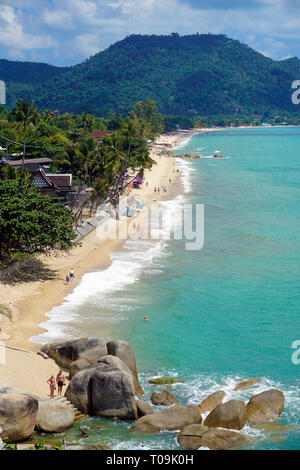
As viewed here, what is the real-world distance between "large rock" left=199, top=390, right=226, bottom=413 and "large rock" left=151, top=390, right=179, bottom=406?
1.06m

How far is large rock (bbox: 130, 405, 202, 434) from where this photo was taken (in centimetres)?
1969

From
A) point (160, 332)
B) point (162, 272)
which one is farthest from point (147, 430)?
point (162, 272)

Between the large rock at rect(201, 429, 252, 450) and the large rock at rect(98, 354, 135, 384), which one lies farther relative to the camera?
the large rock at rect(98, 354, 135, 384)

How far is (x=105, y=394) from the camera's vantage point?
20312 millimetres

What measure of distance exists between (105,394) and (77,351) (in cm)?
373

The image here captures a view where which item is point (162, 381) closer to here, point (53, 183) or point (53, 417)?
point (53, 417)

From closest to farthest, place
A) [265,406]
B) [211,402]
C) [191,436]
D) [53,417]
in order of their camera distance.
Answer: [191,436], [53,417], [265,406], [211,402]

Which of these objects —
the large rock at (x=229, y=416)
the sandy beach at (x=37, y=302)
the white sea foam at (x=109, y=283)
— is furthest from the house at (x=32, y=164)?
the large rock at (x=229, y=416)

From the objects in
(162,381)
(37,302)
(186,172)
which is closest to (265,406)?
(162,381)

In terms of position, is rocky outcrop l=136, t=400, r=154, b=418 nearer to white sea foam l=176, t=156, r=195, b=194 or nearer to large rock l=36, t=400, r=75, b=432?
large rock l=36, t=400, r=75, b=432

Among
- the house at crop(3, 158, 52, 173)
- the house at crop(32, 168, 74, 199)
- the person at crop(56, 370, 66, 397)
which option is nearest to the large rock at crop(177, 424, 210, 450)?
the person at crop(56, 370, 66, 397)

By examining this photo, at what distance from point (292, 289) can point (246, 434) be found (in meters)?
17.1

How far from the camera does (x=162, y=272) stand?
123 feet
